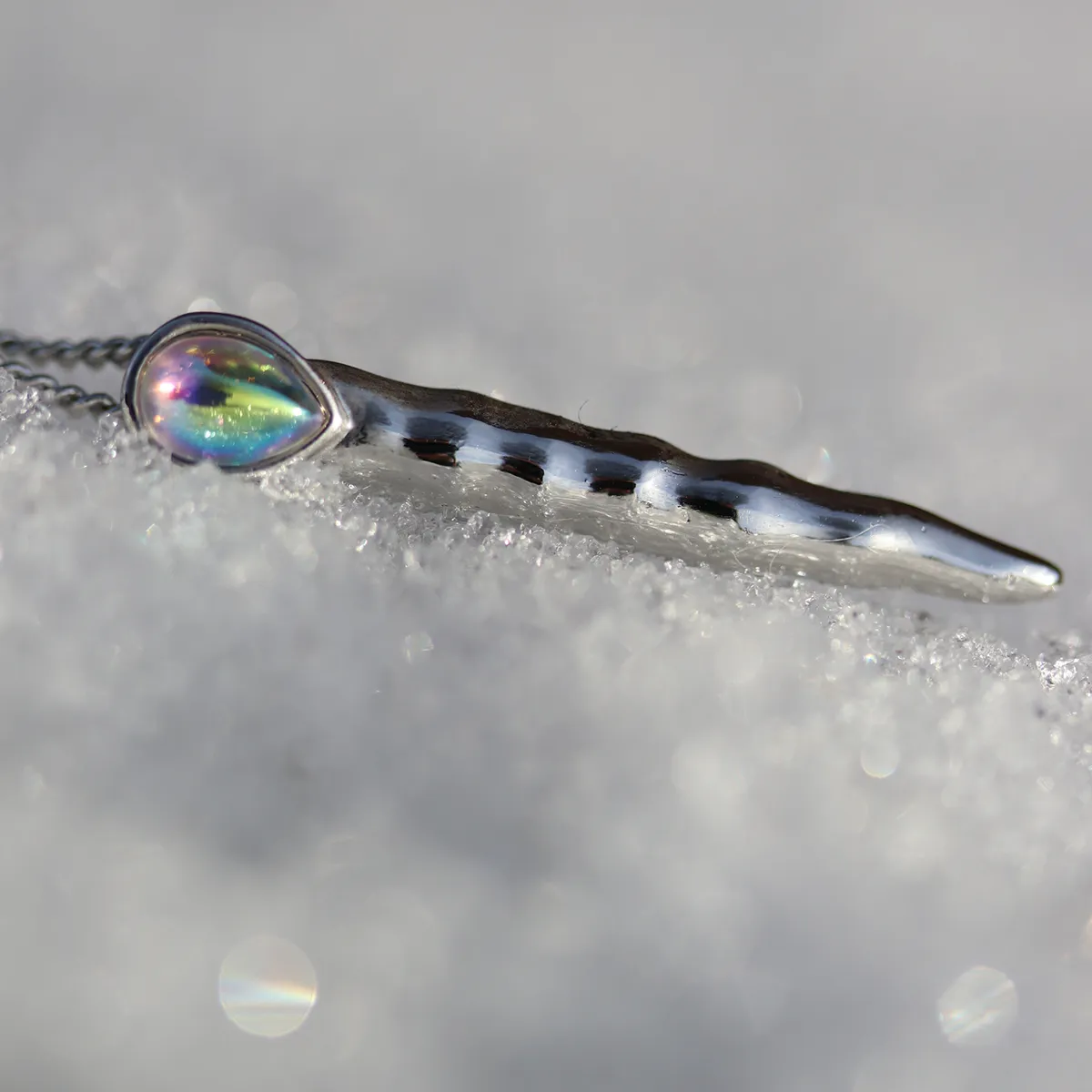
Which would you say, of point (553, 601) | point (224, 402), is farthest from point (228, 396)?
point (553, 601)

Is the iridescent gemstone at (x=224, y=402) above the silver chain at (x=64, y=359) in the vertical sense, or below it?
below

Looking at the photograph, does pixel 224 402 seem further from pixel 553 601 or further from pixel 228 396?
pixel 553 601

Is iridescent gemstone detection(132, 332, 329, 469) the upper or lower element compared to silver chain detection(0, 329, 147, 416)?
lower

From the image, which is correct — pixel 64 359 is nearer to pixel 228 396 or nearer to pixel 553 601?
pixel 228 396
